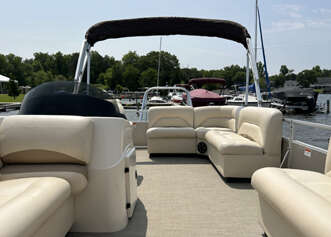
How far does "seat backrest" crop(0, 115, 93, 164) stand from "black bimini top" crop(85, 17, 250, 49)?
3524mm

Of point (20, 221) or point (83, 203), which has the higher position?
point (20, 221)

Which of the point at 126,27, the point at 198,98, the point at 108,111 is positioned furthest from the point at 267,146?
the point at 198,98

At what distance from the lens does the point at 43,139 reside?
1.93 metres

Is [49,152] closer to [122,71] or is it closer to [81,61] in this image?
[81,61]

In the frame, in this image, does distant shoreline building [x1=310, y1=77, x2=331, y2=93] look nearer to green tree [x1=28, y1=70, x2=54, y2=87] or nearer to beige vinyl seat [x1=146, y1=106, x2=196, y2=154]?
green tree [x1=28, y1=70, x2=54, y2=87]

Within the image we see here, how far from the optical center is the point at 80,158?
1.96 m

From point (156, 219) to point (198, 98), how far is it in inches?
413

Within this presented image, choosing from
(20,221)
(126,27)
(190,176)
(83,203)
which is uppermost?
(126,27)

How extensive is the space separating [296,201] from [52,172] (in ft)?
4.68

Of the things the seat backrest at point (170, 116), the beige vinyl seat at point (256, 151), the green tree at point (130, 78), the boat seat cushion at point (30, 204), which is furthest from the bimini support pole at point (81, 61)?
the green tree at point (130, 78)

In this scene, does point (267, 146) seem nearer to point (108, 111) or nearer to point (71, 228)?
point (108, 111)

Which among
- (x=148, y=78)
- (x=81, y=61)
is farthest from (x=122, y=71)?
(x=81, y=61)

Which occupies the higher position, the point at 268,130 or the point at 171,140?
the point at 268,130

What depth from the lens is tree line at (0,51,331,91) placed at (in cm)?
5797
